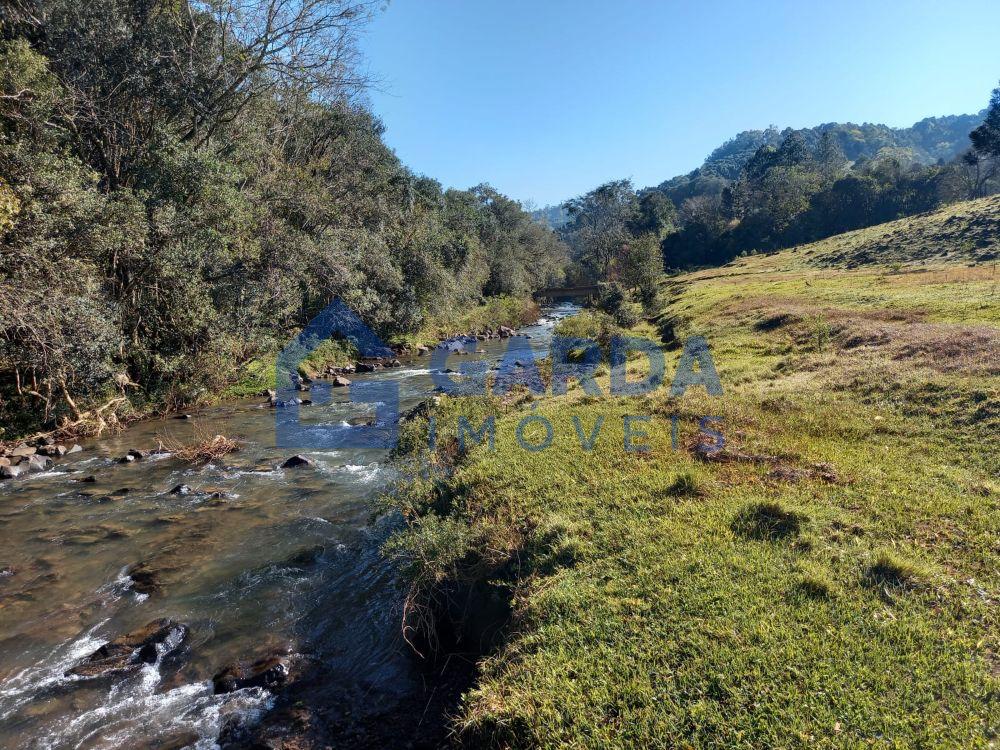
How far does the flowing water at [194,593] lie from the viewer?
5.92m

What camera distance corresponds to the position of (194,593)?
26.6 feet

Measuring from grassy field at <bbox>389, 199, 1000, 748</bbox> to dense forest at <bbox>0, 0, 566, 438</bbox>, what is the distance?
9.84m

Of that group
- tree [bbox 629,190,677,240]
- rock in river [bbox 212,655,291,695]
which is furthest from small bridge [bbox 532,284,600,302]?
rock in river [bbox 212,655,291,695]

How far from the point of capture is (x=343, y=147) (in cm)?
3503

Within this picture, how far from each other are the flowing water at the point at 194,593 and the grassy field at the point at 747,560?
3.66 ft

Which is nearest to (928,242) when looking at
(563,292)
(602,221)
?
(563,292)

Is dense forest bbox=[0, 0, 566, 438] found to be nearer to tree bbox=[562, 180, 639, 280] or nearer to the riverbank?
the riverbank

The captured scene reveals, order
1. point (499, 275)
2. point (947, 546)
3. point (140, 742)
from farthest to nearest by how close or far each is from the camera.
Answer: point (499, 275) → point (947, 546) → point (140, 742)

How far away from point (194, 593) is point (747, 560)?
8.01 m

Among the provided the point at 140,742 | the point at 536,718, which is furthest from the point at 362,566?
the point at 536,718

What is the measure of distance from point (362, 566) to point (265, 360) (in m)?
17.3

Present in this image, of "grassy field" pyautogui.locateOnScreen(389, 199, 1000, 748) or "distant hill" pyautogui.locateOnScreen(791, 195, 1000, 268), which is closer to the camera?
"grassy field" pyautogui.locateOnScreen(389, 199, 1000, 748)

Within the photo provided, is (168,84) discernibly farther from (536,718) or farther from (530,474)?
(536,718)

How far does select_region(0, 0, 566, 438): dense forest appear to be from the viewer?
42.3 ft
